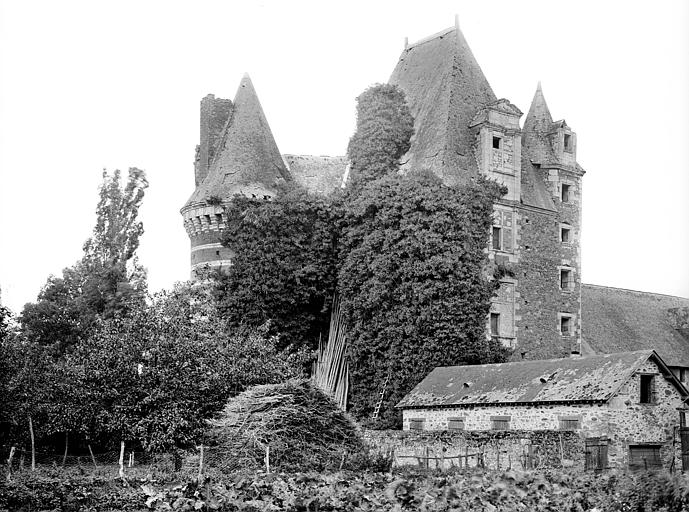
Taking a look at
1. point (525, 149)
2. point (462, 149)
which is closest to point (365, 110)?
point (462, 149)

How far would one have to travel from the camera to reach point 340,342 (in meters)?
39.8

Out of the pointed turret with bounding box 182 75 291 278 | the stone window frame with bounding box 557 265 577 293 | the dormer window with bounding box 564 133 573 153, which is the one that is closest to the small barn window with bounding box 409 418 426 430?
the stone window frame with bounding box 557 265 577 293

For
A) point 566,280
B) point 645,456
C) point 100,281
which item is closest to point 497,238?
point 566,280

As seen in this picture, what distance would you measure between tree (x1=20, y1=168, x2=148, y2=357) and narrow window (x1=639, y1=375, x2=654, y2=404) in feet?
72.4

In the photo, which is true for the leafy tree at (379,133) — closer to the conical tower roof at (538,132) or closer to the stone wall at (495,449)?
the conical tower roof at (538,132)

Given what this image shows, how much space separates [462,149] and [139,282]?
17389mm

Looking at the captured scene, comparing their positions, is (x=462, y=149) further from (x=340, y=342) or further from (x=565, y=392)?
(x=565, y=392)

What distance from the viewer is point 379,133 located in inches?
1609

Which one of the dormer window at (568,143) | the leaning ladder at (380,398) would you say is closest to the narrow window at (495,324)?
the leaning ladder at (380,398)

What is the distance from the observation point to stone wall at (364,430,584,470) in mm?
25203

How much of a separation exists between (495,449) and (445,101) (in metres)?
18.4

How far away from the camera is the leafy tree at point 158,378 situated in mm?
28812

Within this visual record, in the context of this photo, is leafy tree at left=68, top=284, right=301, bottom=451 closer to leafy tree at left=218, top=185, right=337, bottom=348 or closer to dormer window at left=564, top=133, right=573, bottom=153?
leafy tree at left=218, top=185, right=337, bottom=348

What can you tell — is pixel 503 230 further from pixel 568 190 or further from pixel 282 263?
pixel 282 263
